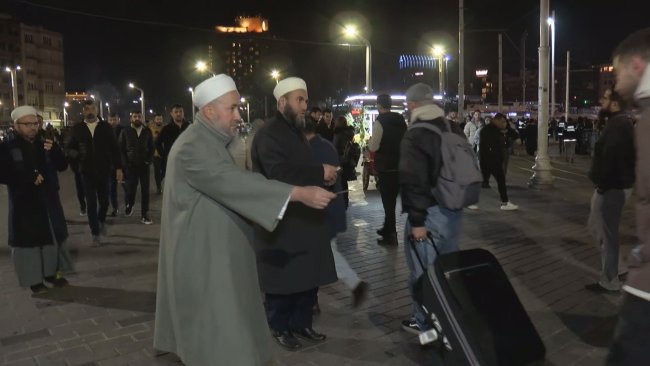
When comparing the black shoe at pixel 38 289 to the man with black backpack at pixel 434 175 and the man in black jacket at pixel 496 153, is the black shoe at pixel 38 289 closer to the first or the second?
the man with black backpack at pixel 434 175

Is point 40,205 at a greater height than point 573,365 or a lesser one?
greater

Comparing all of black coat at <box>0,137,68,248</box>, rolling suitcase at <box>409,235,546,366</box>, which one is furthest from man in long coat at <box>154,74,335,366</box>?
black coat at <box>0,137,68,248</box>

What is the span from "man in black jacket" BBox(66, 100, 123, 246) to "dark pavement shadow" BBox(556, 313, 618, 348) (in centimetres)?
626

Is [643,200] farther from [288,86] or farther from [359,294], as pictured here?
[359,294]

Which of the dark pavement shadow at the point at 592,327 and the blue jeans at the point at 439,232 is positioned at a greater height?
the blue jeans at the point at 439,232

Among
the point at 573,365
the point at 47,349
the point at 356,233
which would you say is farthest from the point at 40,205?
the point at 573,365

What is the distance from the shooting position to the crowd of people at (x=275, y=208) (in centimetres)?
297

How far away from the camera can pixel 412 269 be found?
4637 millimetres

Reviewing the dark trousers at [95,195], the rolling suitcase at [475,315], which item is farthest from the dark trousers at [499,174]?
the rolling suitcase at [475,315]

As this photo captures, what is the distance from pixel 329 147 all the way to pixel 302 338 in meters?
1.63

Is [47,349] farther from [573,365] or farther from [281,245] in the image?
[573,365]

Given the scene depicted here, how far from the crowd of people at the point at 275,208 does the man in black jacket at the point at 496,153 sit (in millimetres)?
3835

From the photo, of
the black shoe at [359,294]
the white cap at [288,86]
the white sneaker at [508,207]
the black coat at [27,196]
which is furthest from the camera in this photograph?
the white sneaker at [508,207]

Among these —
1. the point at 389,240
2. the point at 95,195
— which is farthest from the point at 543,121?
the point at 95,195
